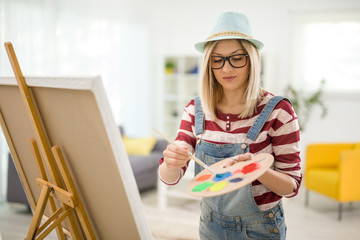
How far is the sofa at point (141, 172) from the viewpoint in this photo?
339cm

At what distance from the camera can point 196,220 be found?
3.35 m

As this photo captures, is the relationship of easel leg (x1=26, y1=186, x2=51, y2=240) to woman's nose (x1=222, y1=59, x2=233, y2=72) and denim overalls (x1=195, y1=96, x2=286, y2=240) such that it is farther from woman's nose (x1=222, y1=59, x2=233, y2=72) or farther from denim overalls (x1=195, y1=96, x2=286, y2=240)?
woman's nose (x1=222, y1=59, x2=233, y2=72)

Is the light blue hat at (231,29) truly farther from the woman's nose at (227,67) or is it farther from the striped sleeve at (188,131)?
the striped sleeve at (188,131)

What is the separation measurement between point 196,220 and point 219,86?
91.7 inches

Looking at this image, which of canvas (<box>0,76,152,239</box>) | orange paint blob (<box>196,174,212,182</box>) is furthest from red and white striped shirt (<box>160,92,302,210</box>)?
canvas (<box>0,76,152,239</box>)

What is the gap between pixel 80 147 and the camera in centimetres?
99

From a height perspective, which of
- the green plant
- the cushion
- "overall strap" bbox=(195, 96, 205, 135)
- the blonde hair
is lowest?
the cushion

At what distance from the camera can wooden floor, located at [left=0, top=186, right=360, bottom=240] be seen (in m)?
2.84

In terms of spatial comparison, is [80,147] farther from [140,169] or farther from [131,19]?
[131,19]

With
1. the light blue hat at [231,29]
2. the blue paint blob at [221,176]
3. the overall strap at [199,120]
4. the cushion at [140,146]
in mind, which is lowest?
the cushion at [140,146]

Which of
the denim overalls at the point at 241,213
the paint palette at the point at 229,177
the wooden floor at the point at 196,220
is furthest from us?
the wooden floor at the point at 196,220

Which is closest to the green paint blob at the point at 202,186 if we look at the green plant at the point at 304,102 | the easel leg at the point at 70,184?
the easel leg at the point at 70,184

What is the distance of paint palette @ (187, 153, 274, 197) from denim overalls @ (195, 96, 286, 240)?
173 mm

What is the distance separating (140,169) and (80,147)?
303 cm
